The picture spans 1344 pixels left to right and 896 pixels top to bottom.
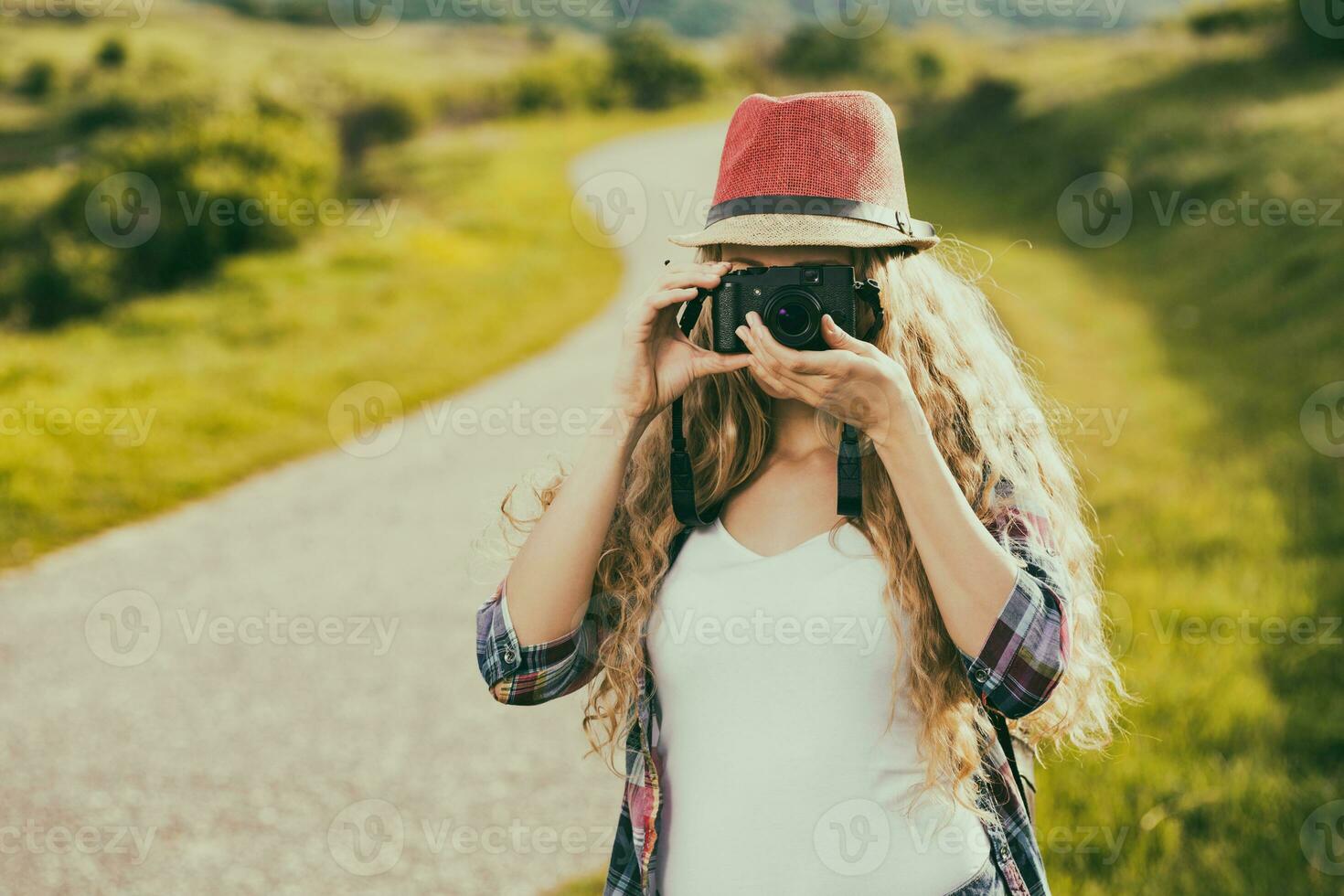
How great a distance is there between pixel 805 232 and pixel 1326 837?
2.58 metres

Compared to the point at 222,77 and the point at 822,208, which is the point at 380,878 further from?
the point at 222,77

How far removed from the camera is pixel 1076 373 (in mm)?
8328

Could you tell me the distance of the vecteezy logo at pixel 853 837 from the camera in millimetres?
1569

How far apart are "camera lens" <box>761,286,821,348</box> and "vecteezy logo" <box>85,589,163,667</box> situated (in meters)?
3.94

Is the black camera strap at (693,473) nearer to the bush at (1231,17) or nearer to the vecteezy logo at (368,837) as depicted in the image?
the vecteezy logo at (368,837)

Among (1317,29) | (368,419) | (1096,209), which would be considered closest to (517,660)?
(368,419)

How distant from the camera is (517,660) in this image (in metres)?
1.69

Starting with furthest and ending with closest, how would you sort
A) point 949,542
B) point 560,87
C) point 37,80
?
1. point 560,87
2. point 37,80
3. point 949,542

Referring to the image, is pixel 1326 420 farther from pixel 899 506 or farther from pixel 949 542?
pixel 949 542

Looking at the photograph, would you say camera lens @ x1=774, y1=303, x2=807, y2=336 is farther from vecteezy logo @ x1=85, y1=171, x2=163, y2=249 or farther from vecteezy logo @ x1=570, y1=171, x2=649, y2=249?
vecteezy logo @ x1=570, y1=171, x2=649, y2=249

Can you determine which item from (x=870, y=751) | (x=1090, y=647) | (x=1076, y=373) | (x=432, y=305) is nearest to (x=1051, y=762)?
(x=1090, y=647)

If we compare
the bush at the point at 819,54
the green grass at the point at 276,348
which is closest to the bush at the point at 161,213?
the green grass at the point at 276,348

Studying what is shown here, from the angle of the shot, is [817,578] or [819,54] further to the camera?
[819,54]

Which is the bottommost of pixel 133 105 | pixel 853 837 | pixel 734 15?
pixel 853 837
